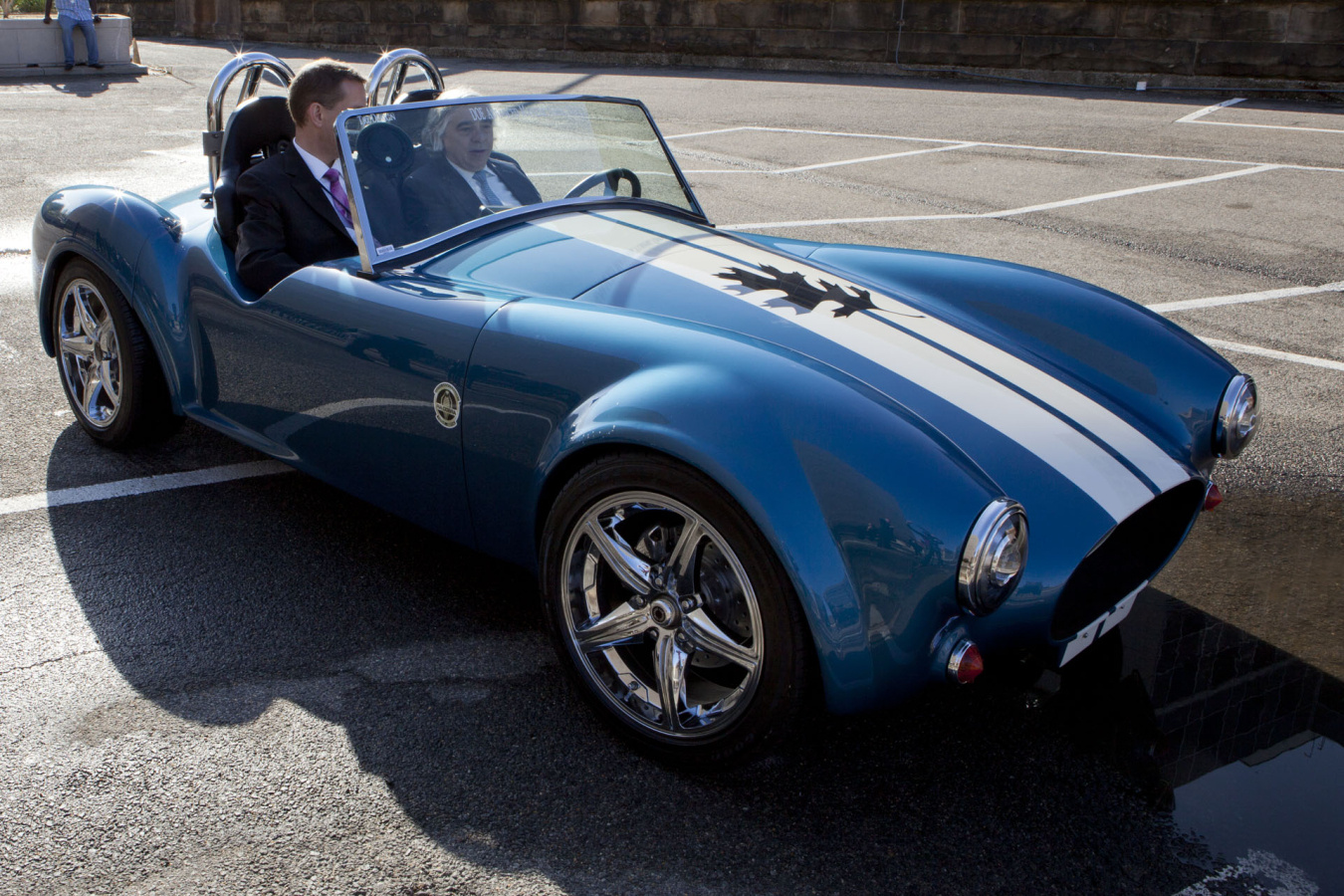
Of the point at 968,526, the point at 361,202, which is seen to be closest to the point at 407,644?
the point at 361,202

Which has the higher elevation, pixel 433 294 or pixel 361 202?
pixel 361 202

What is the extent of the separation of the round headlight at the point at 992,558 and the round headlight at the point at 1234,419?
105 centimetres

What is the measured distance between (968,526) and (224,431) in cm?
240

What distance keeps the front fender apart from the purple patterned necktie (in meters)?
1.37

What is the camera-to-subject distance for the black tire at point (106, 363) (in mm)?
3883

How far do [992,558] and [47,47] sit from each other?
18446 mm

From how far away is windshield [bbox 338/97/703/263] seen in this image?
320 cm

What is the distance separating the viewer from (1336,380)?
4.90 meters

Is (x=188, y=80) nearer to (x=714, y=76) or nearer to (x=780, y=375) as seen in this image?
(x=714, y=76)

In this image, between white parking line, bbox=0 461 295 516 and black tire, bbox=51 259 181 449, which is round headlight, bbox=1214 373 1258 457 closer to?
white parking line, bbox=0 461 295 516

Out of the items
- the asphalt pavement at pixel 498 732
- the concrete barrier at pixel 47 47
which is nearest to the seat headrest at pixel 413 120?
the asphalt pavement at pixel 498 732

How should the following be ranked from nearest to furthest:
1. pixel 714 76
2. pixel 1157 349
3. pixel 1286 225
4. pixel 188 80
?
pixel 1157 349
pixel 1286 225
pixel 188 80
pixel 714 76

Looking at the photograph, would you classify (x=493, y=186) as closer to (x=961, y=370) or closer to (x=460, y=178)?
(x=460, y=178)

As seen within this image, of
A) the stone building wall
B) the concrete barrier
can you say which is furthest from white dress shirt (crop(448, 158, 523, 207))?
the concrete barrier
